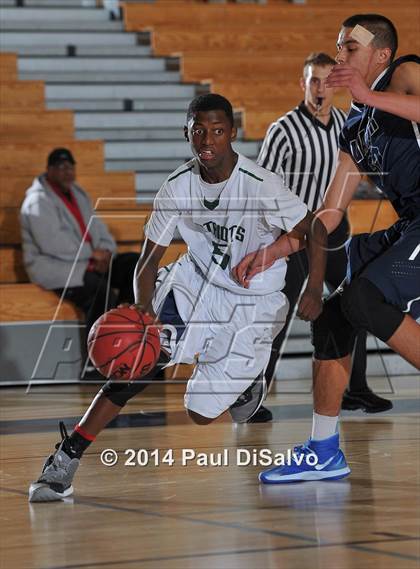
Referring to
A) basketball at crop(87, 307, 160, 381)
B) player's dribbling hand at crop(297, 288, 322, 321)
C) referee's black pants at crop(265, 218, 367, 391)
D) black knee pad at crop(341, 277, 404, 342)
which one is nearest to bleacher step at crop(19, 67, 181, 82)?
referee's black pants at crop(265, 218, 367, 391)

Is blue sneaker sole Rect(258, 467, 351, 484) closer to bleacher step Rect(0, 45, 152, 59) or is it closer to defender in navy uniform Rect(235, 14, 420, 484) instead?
defender in navy uniform Rect(235, 14, 420, 484)

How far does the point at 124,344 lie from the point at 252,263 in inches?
24.1

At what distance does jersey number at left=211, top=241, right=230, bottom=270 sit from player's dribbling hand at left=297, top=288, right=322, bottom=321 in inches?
18.6

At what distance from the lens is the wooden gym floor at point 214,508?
288cm

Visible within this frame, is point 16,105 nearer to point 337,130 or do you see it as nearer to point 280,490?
point 337,130

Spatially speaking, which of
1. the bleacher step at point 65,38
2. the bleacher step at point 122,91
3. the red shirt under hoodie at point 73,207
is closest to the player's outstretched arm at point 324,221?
the red shirt under hoodie at point 73,207

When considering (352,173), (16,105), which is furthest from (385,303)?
(16,105)

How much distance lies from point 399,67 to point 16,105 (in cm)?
573

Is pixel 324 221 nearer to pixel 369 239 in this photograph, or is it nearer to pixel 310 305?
pixel 369 239

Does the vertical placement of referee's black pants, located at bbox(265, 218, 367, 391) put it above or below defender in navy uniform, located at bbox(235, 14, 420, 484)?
below

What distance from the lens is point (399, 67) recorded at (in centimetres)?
363

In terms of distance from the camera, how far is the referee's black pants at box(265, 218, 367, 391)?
5.54 meters

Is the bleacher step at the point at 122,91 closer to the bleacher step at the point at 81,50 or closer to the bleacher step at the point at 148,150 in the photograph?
the bleacher step at the point at 81,50

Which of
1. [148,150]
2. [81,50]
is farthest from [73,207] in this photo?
[81,50]
